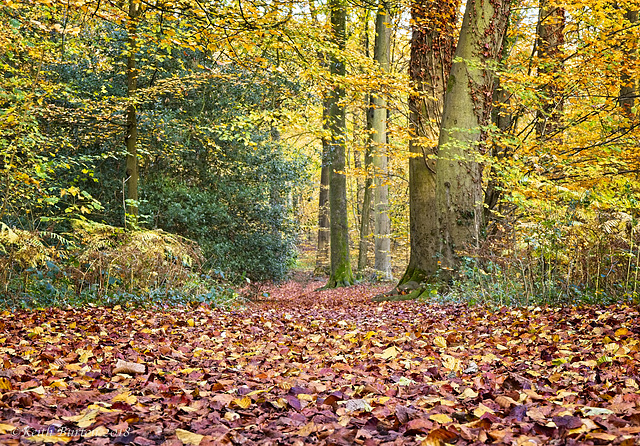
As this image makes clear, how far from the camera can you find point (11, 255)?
6652 mm

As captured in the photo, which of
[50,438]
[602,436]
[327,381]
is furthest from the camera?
[327,381]

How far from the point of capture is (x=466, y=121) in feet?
28.4

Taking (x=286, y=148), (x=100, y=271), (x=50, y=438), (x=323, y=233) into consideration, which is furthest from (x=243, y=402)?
(x=323, y=233)

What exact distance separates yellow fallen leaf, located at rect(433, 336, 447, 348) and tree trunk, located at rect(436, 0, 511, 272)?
152 inches

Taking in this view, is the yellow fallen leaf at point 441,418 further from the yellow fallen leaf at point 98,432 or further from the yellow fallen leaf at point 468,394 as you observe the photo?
the yellow fallen leaf at point 98,432

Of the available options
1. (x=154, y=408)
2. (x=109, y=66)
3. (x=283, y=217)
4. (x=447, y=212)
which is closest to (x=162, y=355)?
(x=154, y=408)

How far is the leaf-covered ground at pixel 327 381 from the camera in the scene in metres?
2.32

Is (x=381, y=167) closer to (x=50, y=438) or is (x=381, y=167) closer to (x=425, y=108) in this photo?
(x=425, y=108)

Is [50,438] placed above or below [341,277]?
above

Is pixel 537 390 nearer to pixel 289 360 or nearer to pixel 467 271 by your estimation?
pixel 289 360

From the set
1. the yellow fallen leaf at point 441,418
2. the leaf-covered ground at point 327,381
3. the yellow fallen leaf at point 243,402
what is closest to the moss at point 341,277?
the leaf-covered ground at point 327,381

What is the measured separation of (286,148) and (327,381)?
15.8 m

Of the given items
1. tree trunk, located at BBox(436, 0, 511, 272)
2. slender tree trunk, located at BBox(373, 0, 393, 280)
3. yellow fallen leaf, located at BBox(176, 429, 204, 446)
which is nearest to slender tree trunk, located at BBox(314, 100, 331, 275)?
slender tree trunk, located at BBox(373, 0, 393, 280)

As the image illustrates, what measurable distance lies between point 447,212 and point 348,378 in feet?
18.5
